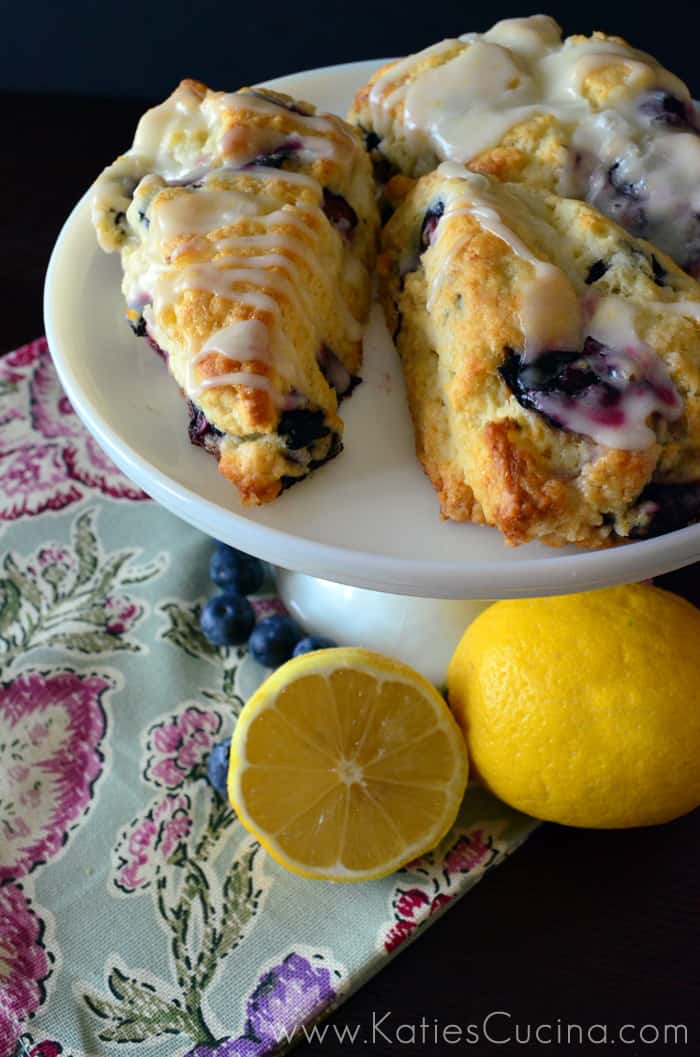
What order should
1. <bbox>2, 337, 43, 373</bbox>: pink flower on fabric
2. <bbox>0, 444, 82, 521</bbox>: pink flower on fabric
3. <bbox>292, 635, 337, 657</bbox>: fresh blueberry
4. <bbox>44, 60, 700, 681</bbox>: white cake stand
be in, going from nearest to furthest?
<bbox>44, 60, 700, 681</bbox>: white cake stand
<bbox>292, 635, 337, 657</bbox>: fresh blueberry
<bbox>0, 444, 82, 521</bbox>: pink flower on fabric
<bbox>2, 337, 43, 373</bbox>: pink flower on fabric

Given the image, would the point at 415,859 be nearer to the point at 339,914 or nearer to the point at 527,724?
the point at 339,914

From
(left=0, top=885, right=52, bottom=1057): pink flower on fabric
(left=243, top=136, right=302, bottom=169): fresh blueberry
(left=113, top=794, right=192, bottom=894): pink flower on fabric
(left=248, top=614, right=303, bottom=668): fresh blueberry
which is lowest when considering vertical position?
(left=0, top=885, right=52, bottom=1057): pink flower on fabric

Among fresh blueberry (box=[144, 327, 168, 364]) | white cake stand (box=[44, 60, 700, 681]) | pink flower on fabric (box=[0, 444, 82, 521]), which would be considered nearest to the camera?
white cake stand (box=[44, 60, 700, 681])

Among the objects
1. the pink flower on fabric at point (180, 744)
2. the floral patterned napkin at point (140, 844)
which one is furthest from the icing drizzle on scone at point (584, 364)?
the pink flower on fabric at point (180, 744)

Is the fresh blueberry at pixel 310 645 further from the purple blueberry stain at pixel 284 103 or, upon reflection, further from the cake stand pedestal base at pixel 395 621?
the purple blueberry stain at pixel 284 103

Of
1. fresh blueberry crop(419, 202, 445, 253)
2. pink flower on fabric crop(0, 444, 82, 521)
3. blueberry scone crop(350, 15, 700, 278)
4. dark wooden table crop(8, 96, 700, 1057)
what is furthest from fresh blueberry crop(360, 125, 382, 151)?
pink flower on fabric crop(0, 444, 82, 521)

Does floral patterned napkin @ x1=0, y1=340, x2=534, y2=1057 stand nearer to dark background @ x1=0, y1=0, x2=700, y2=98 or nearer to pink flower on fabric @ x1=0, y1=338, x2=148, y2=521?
pink flower on fabric @ x1=0, y1=338, x2=148, y2=521
